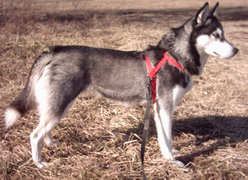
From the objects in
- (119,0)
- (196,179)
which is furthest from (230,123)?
(119,0)

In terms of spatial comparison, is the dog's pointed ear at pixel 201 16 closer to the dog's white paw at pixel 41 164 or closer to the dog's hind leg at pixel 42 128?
the dog's hind leg at pixel 42 128

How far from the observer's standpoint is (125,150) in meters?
3.63

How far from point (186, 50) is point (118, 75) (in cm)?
109

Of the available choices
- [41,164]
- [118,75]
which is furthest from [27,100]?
[118,75]

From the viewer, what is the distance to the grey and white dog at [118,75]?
302cm

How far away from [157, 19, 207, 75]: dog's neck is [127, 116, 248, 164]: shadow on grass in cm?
132

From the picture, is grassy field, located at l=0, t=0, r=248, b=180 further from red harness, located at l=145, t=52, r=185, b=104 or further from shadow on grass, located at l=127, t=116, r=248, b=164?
red harness, located at l=145, t=52, r=185, b=104

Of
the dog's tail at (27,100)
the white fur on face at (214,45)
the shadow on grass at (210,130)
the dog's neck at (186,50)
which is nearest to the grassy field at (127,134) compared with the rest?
the shadow on grass at (210,130)

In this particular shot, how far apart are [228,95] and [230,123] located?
1128 mm

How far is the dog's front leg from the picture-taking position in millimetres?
3242

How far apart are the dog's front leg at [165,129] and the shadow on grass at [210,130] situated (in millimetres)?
305

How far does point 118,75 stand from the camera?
129 inches

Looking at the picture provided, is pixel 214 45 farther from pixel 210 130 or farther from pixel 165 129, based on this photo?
pixel 210 130

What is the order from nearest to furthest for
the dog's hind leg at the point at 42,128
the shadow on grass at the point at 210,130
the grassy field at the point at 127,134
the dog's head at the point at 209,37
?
1. the dog's hind leg at the point at 42,128
2. the grassy field at the point at 127,134
3. the dog's head at the point at 209,37
4. the shadow on grass at the point at 210,130
